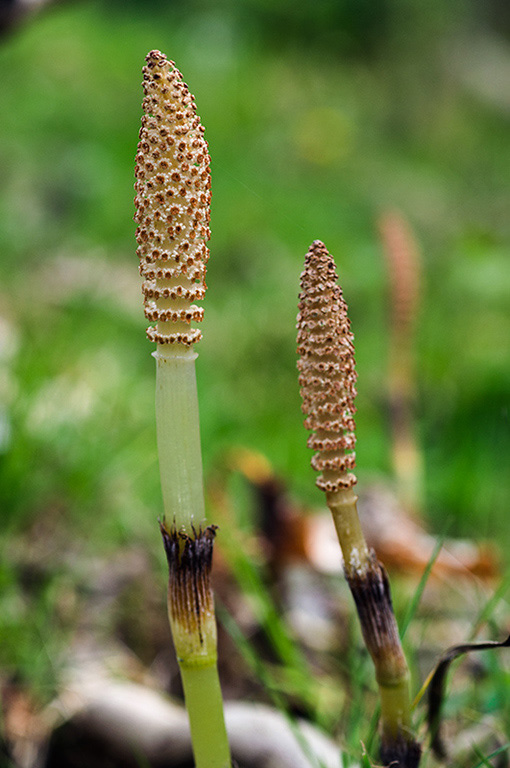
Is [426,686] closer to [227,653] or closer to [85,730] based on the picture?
[85,730]

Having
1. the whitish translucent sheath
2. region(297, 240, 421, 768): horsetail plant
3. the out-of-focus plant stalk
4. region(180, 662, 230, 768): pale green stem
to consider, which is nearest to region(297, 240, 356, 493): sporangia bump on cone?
region(297, 240, 421, 768): horsetail plant

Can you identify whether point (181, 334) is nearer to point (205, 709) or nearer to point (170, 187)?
point (170, 187)

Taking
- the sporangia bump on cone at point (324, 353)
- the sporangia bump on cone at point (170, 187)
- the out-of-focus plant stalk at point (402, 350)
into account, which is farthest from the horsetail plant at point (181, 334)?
the out-of-focus plant stalk at point (402, 350)

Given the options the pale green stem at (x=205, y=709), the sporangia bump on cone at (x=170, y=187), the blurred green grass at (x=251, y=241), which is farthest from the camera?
the blurred green grass at (x=251, y=241)

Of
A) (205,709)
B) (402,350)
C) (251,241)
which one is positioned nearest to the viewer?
(205,709)

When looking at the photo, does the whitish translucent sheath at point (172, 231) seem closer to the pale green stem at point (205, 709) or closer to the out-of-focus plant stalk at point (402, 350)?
the pale green stem at point (205, 709)

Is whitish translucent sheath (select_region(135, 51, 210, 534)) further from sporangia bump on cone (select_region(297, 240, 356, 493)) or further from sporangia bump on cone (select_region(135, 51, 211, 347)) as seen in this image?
sporangia bump on cone (select_region(297, 240, 356, 493))

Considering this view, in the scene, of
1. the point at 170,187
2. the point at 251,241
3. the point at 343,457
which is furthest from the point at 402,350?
the point at 251,241

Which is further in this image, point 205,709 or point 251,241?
point 251,241
